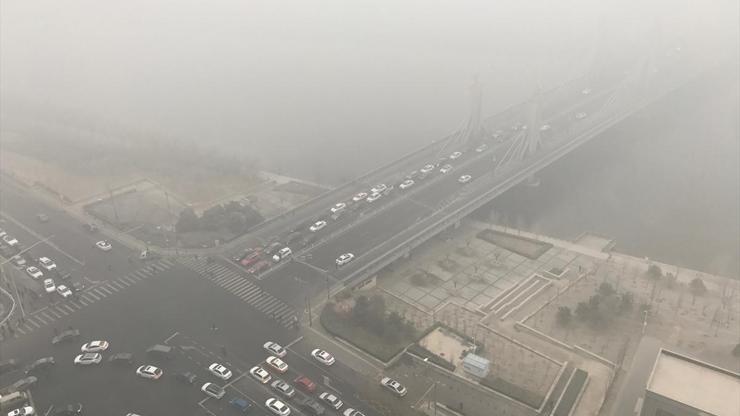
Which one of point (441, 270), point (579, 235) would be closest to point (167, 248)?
point (441, 270)

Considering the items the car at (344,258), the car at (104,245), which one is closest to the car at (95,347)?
the car at (104,245)

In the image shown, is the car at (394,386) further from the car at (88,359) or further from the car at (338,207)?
the car at (338,207)

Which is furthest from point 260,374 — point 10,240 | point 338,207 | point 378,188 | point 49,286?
point 10,240

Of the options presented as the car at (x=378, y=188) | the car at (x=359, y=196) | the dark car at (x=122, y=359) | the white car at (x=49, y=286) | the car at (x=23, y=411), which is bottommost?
the car at (x=23, y=411)

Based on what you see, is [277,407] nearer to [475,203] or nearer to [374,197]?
[374,197]

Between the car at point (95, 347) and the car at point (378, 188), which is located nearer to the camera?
the car at point (95, 347)

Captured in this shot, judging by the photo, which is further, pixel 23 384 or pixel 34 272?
pixel 34 272

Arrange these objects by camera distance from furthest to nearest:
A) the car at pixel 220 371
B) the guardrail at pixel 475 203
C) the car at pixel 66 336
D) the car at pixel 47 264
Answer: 1. the car at pixel 47 264
2. the guardrail at pixel 475 203
3. the car at pixel 66 336
4. the car at pixel 220 371

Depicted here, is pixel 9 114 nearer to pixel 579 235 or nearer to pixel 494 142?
pixel 494 142
